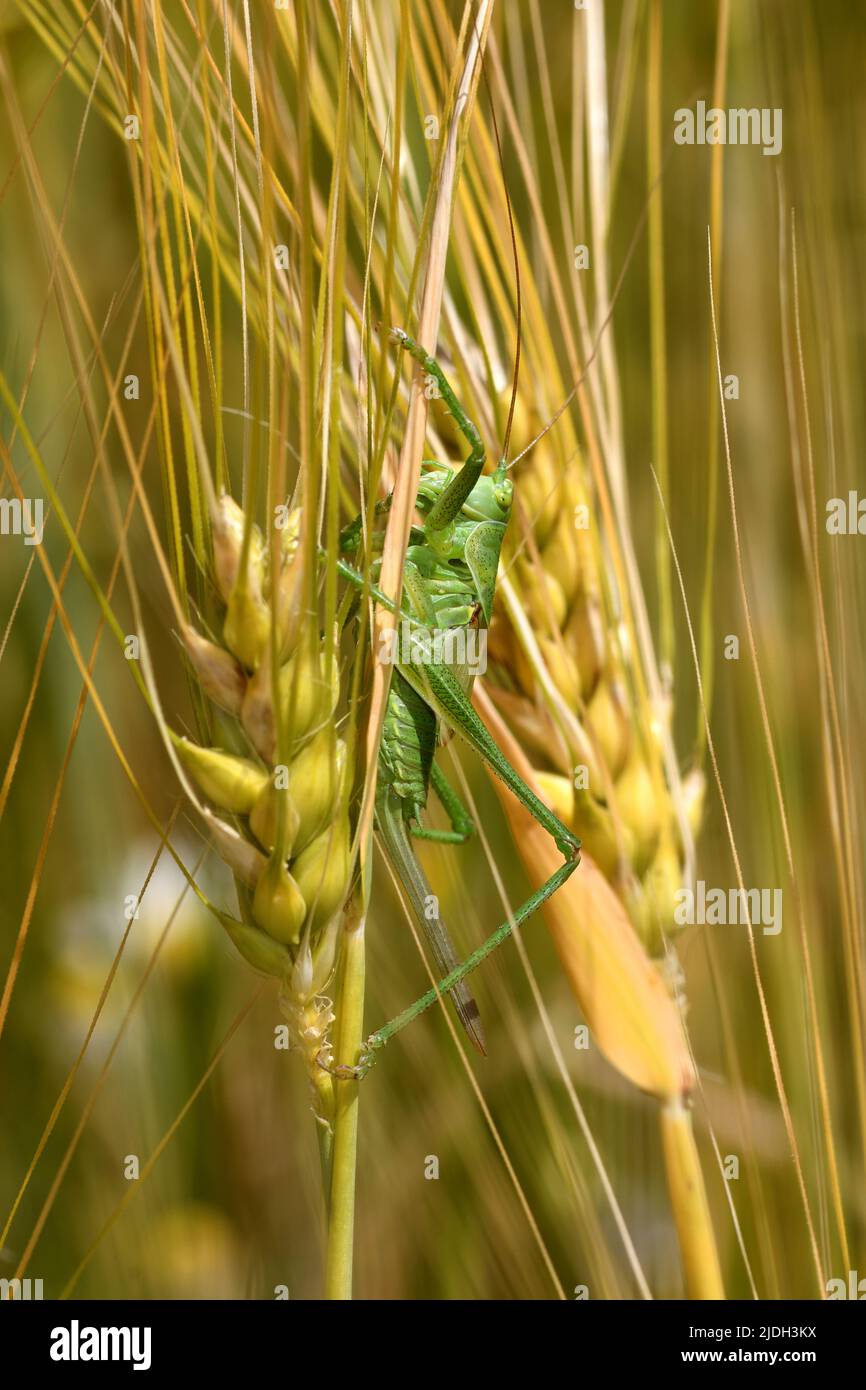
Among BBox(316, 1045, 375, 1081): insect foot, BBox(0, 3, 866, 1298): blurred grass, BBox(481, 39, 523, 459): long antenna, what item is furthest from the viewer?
BBox(0, 3, 866, 1298): blurred grass

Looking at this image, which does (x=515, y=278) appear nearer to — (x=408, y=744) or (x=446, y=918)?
(x=408, y=744)

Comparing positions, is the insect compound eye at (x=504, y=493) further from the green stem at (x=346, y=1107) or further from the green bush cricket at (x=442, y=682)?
the green stem at (x=346, y=1107)

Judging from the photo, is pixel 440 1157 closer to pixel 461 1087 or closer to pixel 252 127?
pixel 461 1087

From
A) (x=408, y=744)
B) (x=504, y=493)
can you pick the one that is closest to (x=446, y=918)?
(x=408, y=744)

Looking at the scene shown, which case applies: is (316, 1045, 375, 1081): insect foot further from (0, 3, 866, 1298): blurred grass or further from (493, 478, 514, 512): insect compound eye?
(493, 478, 514, 512): insect compound eye

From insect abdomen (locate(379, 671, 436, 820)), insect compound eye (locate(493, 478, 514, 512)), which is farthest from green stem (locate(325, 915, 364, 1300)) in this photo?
insect compound eye (locate(493, 478, 514, 512))
